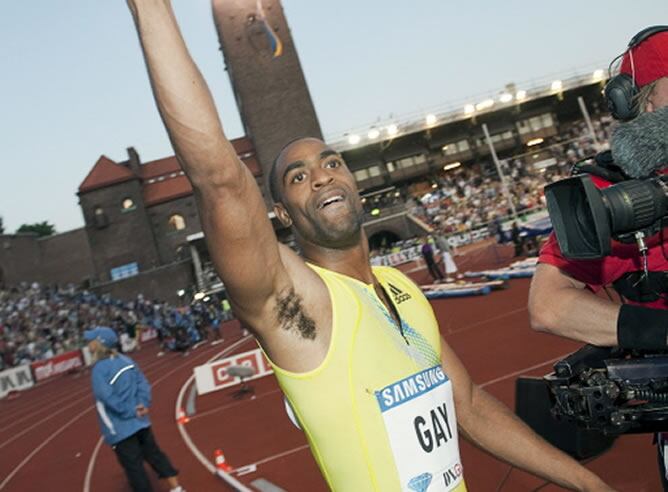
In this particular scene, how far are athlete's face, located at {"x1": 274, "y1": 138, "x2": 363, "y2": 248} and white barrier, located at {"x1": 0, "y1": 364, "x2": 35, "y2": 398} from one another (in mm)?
25788

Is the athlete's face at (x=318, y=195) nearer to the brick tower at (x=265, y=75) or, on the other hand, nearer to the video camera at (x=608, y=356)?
the video camera at (x=608, y=356)

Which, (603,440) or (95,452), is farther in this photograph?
(95,452)

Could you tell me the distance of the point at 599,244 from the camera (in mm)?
1449

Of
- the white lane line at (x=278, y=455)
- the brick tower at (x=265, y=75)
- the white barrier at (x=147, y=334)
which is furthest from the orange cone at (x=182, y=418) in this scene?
the brick tower at (x=265, y=75)

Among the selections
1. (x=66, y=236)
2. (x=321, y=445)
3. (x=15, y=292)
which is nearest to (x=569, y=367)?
(x=321, y=445)

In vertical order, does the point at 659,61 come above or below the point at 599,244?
above

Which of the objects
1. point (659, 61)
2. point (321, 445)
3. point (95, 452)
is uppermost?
point (659, 61)

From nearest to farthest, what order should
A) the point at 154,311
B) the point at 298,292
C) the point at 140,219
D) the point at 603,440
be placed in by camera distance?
the point at 298,292
the point at 603,440
the point at 154,311
the point at 140,219

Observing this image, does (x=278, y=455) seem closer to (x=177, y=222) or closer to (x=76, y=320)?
(x=76, y=320)

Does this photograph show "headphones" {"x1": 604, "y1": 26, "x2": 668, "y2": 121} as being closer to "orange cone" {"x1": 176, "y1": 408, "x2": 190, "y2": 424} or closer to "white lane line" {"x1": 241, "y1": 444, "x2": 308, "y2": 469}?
"white lane line" {"x1": 241, "y1": 444, "x2": 308, "y2": 469}

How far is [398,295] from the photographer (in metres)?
2.08

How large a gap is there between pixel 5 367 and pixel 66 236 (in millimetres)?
34059

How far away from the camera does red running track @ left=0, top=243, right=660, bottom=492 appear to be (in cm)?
470

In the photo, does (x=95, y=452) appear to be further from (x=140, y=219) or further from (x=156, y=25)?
(x=140, y=219)
